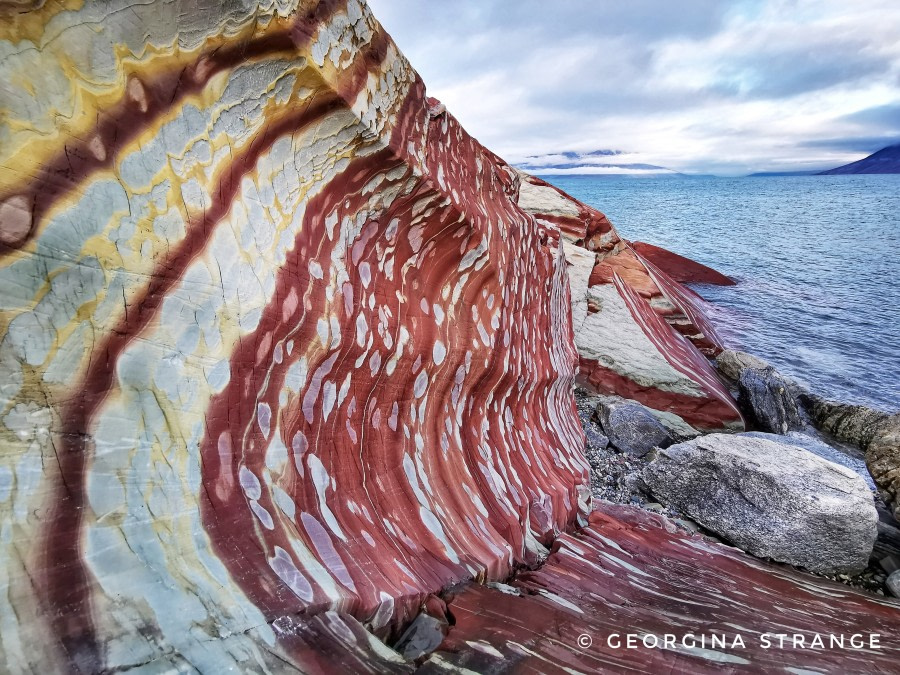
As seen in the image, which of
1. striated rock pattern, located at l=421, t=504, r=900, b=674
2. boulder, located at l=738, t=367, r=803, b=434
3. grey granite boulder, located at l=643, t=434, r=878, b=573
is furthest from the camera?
boulder, located at l=738, t=367, r=803, b=434

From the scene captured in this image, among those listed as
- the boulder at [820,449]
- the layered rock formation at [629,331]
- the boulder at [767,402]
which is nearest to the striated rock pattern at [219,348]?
the layered rock formation at [629,331]

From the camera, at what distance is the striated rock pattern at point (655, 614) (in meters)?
1.86

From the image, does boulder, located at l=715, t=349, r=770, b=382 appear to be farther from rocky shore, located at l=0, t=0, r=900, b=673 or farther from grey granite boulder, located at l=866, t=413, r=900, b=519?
rocky shore, located at l=0, t=0, r=900, b=673

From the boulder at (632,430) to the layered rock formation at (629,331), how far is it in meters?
1.04

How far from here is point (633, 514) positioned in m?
3.80

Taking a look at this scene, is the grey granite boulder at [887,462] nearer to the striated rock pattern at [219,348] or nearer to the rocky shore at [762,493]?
the rocky shore at [762,493]

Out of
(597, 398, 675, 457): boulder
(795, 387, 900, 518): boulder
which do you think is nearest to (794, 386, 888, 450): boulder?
(795, 387, 900, 518): boulder

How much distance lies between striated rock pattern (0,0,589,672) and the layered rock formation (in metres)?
3.22

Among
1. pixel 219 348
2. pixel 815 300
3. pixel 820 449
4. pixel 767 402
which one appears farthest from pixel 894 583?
pixel 815 300

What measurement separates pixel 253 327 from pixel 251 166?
58 centimetres

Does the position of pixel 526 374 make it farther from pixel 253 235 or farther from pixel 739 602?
pixel 253 235

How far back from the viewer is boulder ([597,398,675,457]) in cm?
538

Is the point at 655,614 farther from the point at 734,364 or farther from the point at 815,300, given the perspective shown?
the point at 815,300

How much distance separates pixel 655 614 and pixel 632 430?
3.37 m
